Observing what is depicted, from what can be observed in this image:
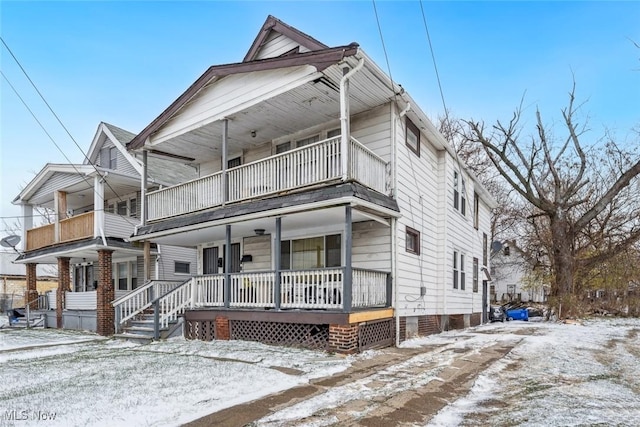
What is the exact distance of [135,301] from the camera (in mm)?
14867

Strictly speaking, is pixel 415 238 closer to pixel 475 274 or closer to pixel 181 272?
pixel 475 274

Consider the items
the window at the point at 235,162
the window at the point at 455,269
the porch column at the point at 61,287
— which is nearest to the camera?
the window at the point at 235,162

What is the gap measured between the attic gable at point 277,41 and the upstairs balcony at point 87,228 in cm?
863

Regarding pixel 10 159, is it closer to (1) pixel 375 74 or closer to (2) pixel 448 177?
(1) pixel 375 74

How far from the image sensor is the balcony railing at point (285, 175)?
9.90 meters

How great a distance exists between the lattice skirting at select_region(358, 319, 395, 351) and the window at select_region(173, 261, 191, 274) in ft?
39.7

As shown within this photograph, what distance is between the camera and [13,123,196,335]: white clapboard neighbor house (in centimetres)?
1700

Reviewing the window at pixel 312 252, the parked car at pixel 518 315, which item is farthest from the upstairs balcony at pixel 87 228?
the parked car at pixel 518 315

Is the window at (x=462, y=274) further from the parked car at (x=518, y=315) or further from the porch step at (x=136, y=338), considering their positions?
the parked car at (x=518, y=315)

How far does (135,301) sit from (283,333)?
690cm

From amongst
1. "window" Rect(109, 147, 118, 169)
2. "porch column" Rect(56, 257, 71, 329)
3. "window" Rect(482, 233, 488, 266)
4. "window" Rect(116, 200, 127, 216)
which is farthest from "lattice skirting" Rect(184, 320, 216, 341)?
"window" Rect(482, 233, 488, 266)

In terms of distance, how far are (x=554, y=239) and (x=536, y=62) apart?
9084mm

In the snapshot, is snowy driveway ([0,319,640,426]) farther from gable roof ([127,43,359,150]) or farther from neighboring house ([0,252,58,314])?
neighboring house ([0,252,58,314])

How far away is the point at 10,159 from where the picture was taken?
1702 cm
